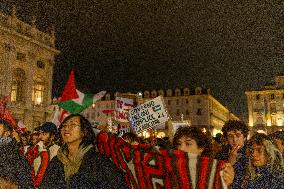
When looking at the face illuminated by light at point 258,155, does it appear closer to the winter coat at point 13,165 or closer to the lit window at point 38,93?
the winter coat at point 13,165

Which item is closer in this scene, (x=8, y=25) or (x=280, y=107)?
(x=8, y=25)

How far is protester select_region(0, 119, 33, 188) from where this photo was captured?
413cm

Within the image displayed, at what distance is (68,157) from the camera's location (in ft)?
12.0

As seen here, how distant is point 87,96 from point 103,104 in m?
85.6

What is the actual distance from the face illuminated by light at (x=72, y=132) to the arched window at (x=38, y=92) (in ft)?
127

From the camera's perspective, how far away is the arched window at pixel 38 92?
4112 cm

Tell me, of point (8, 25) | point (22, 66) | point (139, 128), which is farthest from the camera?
point (22, 66)

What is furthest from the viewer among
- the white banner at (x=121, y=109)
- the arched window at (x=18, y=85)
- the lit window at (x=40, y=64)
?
the lit window at (x=40, y=64)

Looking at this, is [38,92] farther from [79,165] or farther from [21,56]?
[79,165]

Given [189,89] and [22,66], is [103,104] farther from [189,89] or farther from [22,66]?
[22,66]

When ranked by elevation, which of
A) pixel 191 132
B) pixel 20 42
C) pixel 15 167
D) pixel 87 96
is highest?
pixel 20 42

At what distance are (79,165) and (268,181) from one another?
1855 mm

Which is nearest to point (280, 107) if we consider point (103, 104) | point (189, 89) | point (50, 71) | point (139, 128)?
point (189, 89)

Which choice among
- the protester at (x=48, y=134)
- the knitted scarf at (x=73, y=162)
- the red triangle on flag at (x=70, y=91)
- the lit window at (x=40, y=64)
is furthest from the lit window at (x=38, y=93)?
the knitted scarf at (x=73, y=162)
